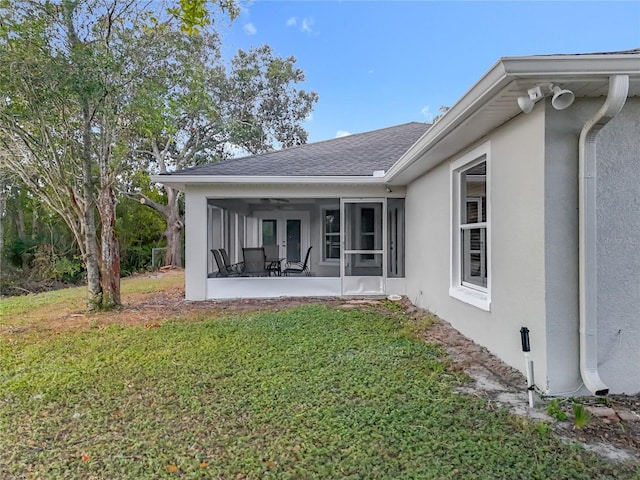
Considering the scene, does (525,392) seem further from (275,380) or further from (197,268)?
(197,268)

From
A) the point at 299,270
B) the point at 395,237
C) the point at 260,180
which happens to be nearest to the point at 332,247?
the point at 299,270

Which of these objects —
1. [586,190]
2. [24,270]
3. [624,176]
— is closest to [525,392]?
[586,190]

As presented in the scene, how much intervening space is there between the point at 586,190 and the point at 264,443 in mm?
3283

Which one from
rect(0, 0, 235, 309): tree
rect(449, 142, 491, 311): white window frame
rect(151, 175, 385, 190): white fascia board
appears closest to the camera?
rect(449, 142, 491, 311): white window frame

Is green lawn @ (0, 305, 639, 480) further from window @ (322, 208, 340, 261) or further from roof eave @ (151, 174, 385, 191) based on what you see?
window @ (322, 208, 340, 261)

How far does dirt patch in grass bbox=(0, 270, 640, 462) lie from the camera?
2877 mm

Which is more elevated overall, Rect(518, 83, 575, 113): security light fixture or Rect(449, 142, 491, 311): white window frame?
Rect(518, 83, 575, 113): security light fixture

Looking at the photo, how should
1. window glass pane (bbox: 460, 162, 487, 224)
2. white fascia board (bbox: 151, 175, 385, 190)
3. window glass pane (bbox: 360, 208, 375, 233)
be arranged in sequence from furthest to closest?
window glass pane (bbox: 360, 208, 375, 233)
white fascia board (bbox: 151, 175, 385, 190)
window glass pane (bbox: 460, 162, 487, 224)

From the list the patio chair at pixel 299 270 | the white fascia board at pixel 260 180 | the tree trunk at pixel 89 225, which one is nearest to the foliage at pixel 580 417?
the white fascia board at pixel 260 180

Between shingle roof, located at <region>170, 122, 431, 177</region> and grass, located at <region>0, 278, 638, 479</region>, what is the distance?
15.3ft

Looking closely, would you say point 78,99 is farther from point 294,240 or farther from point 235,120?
point 235,120

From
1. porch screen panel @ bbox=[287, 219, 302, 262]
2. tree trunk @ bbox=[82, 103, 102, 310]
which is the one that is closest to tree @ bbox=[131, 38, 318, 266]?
porch screen panel @ bbox=[287, 219, 302, 262]

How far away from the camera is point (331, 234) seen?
1295cm

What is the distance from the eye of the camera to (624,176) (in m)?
3.53
